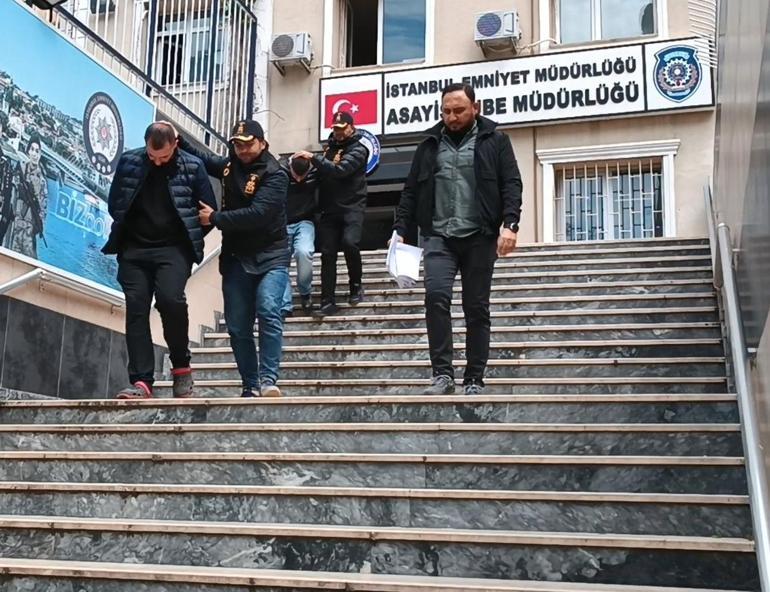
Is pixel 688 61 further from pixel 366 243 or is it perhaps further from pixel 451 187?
pixel 451 187

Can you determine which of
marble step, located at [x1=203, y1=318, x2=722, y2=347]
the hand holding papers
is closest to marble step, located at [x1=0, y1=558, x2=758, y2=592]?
the hand holding papers

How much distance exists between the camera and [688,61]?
10961mm

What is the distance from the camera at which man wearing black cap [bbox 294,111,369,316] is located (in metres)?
7.55

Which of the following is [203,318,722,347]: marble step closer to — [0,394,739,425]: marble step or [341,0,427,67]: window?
[0,394,739,425]: marble step

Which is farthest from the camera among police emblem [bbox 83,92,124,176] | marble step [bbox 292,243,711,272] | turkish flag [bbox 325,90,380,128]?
→ turkish flag [bbox 325,90,380,128]

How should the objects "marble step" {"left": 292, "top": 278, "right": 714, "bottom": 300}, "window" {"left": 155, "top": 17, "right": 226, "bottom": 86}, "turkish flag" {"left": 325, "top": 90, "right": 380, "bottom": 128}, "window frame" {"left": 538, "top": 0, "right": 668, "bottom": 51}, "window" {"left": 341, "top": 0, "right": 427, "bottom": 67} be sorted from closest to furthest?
"marble step" {"left": 292, "top": 278, "right": 714, "bottom": 300} < "window" {"left": 155, "top": 17, "right": 226, "bottom": 86} < "window frame" {"left": 538, "top": 0, "right": 668, "bottom": 51} < "turkish flag" {"left": 325, "top": 90, "right": 380, "bottom": 128} < "window" {"left": 341, "top": 0, "right": 427, "bottom": 67}

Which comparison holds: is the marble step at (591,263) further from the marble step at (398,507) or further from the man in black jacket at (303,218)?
the marble step at (398,507)

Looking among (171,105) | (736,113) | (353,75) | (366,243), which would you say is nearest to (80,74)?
(171,105)

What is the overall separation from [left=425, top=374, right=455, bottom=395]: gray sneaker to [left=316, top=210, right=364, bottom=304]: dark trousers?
8.51 feet

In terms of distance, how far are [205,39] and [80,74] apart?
363 centimetres

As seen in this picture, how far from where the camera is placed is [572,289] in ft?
24.2

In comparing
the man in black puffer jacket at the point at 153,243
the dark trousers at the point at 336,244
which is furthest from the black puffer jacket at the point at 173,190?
the dark trousers at the point at 336,244

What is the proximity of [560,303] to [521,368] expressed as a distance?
1.35m

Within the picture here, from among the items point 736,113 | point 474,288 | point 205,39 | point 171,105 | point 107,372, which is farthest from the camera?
point 205,39
